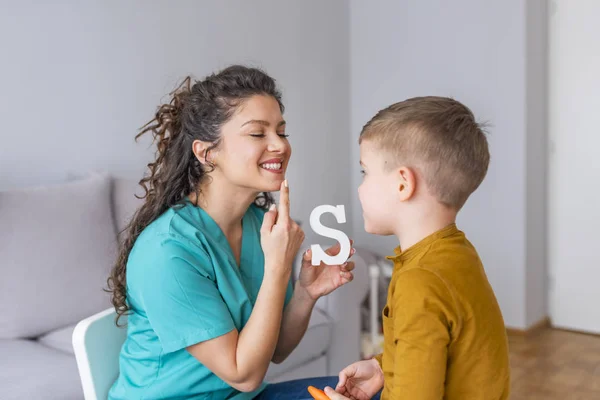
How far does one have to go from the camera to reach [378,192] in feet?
3.57

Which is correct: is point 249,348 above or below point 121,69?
below

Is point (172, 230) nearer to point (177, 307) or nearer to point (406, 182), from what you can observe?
point (177, 307)

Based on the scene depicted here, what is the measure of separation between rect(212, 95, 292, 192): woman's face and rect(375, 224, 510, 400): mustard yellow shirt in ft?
1.55

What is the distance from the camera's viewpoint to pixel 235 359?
1210 millimetres

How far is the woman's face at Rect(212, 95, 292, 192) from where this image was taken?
4.66 ft

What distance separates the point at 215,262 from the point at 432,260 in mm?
479

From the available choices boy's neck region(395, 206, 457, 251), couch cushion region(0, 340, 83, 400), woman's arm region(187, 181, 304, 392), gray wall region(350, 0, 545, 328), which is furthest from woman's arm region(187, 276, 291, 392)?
gray wall region(350, 0, 545, 328)

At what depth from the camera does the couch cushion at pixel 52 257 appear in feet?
7.16

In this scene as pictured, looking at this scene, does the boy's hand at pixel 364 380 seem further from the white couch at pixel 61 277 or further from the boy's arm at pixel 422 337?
the white couch at pixel 61 277

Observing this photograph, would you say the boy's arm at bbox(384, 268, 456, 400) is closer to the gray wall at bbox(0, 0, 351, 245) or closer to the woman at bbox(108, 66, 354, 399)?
the woman at bbox(108, 66, 354, 399)

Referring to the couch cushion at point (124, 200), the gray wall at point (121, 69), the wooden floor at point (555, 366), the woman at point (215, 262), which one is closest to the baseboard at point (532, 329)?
the wooden floor at point (555, 366)

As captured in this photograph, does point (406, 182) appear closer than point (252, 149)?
Yes

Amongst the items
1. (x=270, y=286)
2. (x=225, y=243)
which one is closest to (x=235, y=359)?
(x=270, y=286)

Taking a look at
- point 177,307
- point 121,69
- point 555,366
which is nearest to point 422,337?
point 177,307
